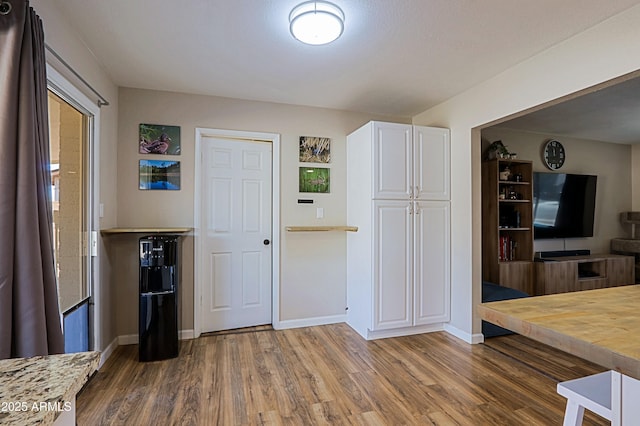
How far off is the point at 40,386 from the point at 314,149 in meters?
3.19

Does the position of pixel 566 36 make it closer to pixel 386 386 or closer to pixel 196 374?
pixel 386 386

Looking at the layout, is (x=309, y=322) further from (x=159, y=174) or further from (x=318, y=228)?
(x=159, y=174)

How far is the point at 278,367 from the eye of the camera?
103 inches

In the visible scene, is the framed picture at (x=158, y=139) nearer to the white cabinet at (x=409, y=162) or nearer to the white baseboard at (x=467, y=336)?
the white cabinet at (x=409, y=162)

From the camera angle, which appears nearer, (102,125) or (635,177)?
(102,125)

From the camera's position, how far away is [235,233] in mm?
3457

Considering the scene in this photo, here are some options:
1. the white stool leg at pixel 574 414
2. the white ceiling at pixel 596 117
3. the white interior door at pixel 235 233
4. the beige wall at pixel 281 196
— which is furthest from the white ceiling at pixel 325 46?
the white stool leg at pixel 574 414

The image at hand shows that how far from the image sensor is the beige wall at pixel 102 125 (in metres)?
1.99

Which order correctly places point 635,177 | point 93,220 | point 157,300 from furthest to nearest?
point 635,177 < point 157,300 < point 93,220

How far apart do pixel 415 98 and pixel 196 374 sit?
3235 mm

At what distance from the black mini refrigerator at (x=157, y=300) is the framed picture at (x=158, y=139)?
3.00 ft

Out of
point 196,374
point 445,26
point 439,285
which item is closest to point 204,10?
point 445,26

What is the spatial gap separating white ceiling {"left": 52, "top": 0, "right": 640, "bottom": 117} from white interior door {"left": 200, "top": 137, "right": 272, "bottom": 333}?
2.14 ft

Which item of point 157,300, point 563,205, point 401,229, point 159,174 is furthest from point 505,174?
point 157,300
